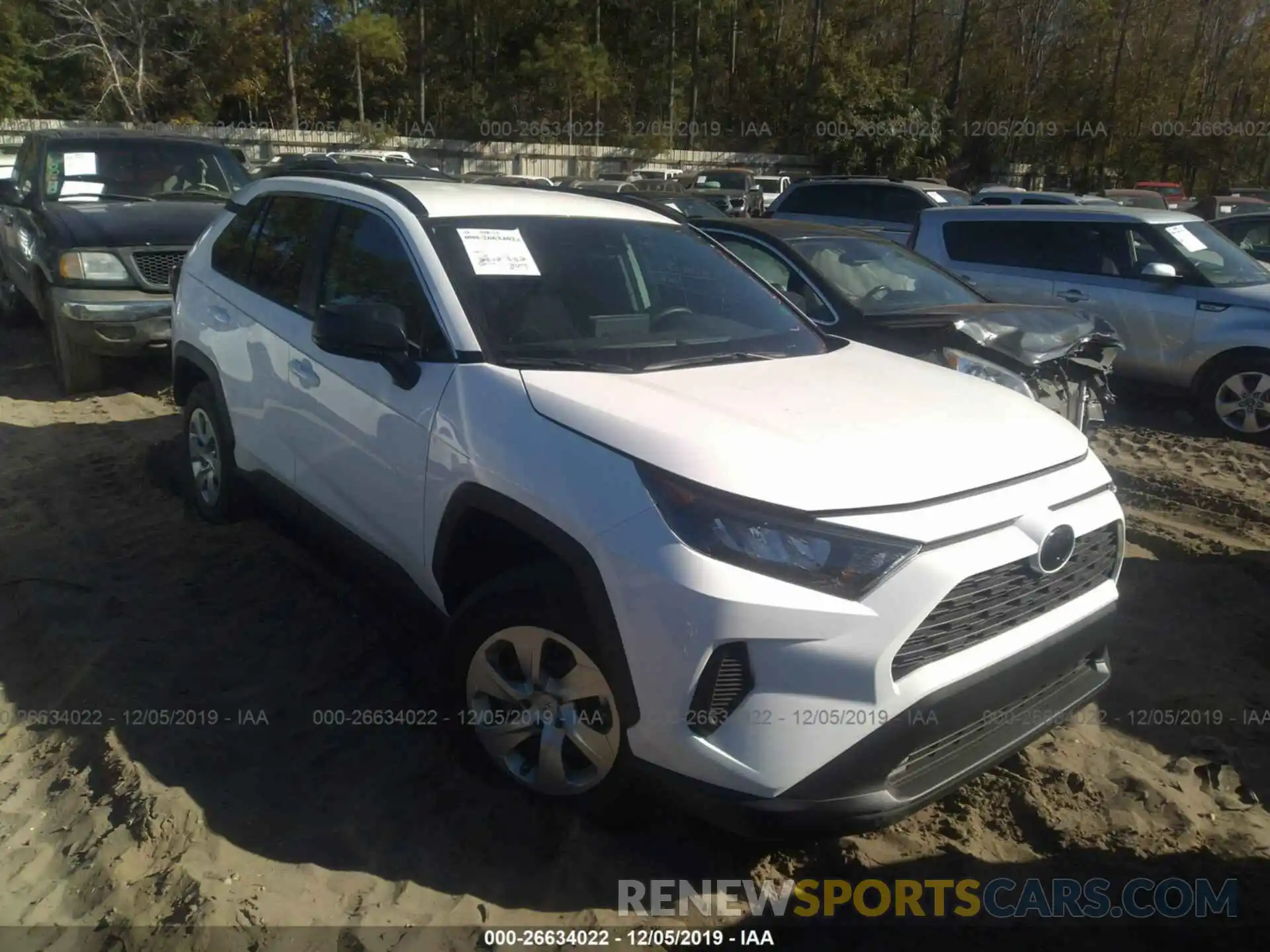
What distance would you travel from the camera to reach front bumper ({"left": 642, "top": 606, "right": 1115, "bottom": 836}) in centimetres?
247

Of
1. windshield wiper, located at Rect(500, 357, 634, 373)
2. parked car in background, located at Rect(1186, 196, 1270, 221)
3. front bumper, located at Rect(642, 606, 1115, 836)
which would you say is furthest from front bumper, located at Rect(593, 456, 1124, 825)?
parked car in background, located at Rect(1186, 196, 1270, 221)

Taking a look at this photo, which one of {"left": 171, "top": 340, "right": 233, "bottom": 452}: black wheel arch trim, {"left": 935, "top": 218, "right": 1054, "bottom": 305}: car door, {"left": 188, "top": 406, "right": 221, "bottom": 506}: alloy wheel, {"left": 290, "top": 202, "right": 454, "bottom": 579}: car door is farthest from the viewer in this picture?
{"left": 935, "top": 218, "right": 1054, "bottom": 305}: car door

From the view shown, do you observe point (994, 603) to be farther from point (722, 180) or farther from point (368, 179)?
point (722, 180)

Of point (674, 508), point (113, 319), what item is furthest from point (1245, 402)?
point (113, 319)

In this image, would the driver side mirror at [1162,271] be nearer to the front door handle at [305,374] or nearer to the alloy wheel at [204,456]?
the front door handle at [305,374]

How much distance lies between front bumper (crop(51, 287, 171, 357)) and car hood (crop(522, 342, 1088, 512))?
5.34 meters

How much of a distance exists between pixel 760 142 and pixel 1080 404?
149 ft

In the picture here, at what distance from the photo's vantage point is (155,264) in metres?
7.47

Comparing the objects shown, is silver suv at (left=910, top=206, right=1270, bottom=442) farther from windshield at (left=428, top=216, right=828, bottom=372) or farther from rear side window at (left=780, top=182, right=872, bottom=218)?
rear side window at (left=780, top=182, right=872, bottom=218)

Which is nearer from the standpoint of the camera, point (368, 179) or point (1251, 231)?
point (368, 179)

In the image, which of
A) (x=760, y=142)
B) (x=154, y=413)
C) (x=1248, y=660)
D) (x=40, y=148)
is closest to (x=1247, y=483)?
(x=1248, y=660)

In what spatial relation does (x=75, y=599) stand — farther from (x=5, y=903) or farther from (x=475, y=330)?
(x=475, y=330)

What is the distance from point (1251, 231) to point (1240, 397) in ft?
20.7

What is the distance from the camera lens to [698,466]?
256 centimetres
